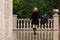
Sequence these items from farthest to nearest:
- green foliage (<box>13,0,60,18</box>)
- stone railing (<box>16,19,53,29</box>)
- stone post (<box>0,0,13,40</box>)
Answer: green foliage (<box>13,0,60,18</box>), stone railing (<box>16,19,53,29</box>), stone post (<box>0,0,13,40</box>)

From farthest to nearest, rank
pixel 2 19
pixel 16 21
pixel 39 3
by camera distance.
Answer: pixel 39 3 → pixel 16 21 → pixel 2 19

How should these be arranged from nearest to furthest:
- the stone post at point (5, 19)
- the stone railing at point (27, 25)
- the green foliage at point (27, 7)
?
the stone post at point (5, 19) < the stone railing at point (27, 25) < the green foliage at point (27, 7)

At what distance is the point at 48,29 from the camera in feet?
64.9

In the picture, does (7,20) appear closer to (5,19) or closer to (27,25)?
(5,19)

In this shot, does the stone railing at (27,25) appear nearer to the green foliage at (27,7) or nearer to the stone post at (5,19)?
the green foliage at (27,7)

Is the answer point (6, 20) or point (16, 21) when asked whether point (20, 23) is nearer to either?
point (16, 21)

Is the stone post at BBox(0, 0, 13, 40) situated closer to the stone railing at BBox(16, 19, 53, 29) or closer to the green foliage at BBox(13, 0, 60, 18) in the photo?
the stone railing at BBox(16, 19, 53, 29)

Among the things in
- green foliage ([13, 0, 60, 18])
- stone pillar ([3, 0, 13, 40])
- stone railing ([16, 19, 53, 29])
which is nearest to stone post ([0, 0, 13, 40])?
stone pillar ([3, 0, 13, 40])

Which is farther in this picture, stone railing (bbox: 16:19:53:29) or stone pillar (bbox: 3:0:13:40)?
stone railing (bbox: 16:19:53:29)

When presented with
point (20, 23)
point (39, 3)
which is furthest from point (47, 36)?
point (39, 3)

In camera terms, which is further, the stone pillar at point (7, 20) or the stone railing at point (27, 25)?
the stone railing at point (27, 25)

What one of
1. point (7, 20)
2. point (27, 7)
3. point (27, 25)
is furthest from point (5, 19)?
point (27, 7)

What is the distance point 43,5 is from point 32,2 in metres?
0.87

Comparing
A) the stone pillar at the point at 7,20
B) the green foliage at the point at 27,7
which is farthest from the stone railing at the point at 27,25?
the stone pillar at the point at 7,20
